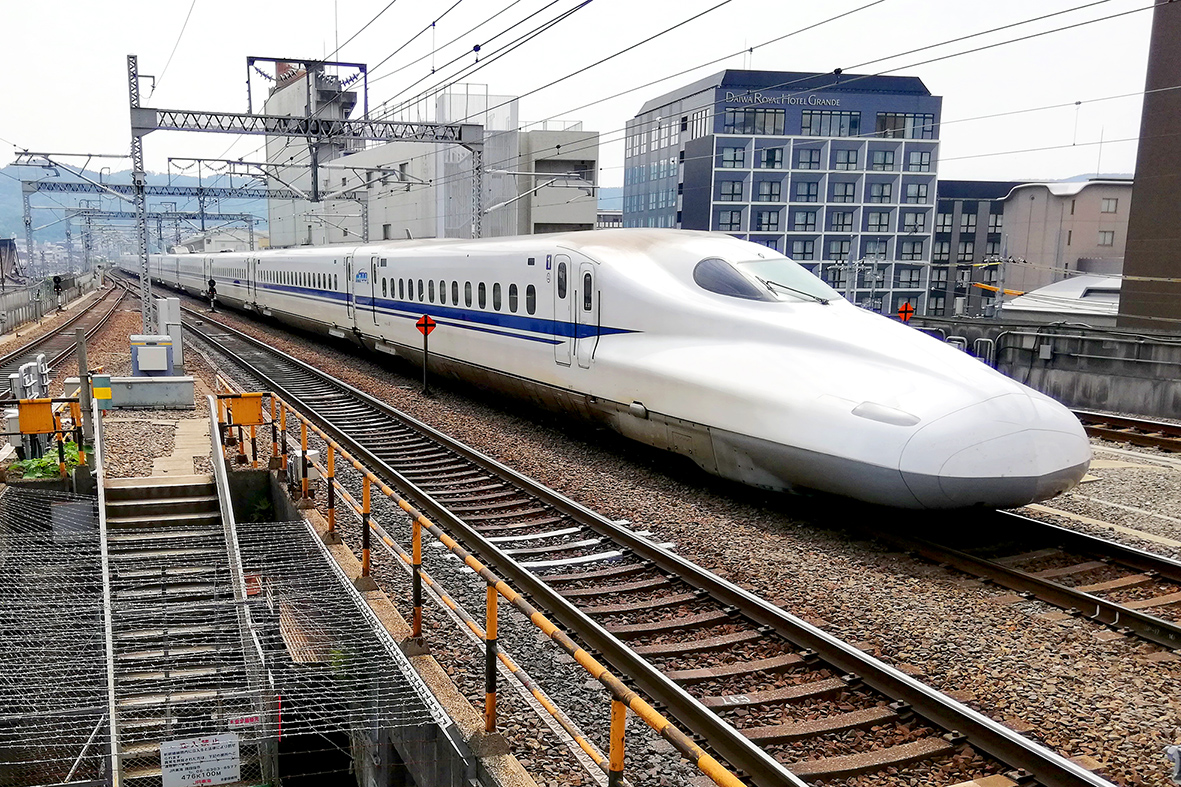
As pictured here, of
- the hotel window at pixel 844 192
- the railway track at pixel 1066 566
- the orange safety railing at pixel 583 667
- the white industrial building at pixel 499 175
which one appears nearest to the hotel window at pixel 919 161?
the hotel window at pixel 844 192

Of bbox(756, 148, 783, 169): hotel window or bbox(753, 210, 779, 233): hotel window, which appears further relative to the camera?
bbox(753, 210, 779, 233): hotel window

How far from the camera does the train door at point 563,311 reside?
12.7m

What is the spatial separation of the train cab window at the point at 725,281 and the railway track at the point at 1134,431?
25.6ft

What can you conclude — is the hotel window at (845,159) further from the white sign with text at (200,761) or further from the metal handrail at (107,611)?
the white sign with text at (200,761)

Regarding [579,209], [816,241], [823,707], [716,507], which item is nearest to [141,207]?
[716,507]

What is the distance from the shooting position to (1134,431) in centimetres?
1531

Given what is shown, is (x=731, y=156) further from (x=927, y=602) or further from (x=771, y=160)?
(x=927, y=602)

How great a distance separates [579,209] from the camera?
55719mm

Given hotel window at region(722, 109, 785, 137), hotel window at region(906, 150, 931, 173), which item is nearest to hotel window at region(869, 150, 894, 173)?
hotel window at region(906, 150, 931, 173)

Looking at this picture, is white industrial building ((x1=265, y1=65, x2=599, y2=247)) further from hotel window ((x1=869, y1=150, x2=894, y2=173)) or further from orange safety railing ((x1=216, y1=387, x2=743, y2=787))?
orange safety railing ((x1=216, y1=387, x2=743, y2=787))

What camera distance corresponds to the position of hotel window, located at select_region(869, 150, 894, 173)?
5994cm

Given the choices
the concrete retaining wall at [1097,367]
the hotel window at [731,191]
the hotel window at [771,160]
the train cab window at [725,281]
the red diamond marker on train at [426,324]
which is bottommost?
the concrete retaining wall at [1097,367]

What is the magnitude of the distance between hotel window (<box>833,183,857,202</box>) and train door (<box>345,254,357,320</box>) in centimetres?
4442

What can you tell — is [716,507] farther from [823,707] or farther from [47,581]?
[47,581]
